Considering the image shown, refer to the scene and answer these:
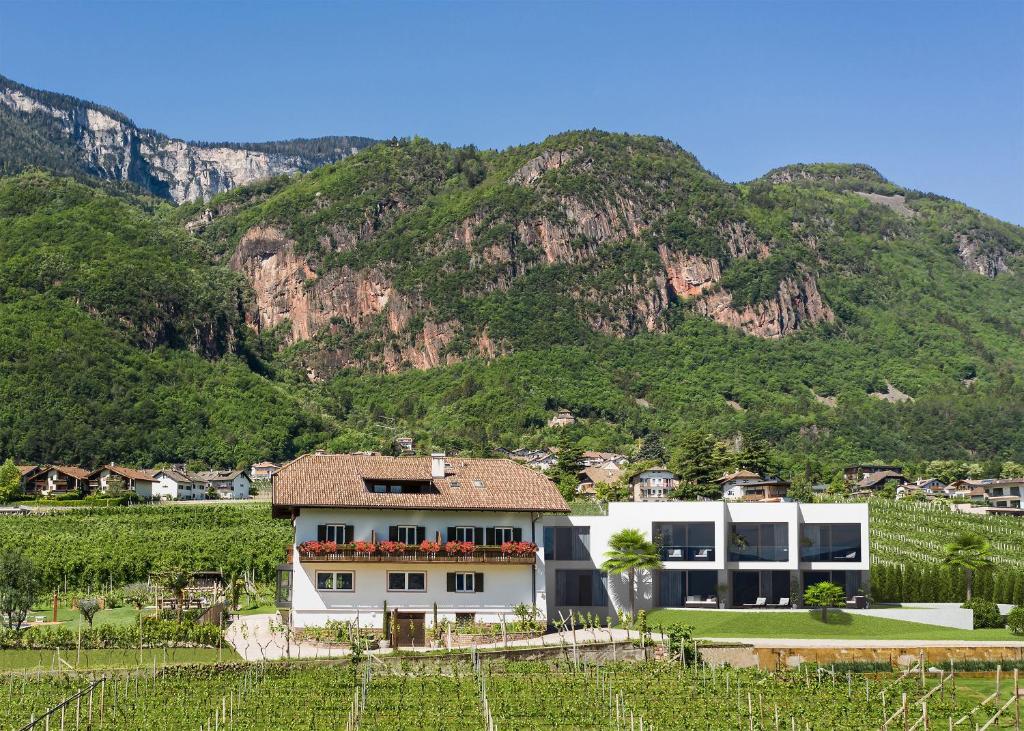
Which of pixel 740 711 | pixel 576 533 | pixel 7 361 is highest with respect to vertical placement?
pixel 7 361

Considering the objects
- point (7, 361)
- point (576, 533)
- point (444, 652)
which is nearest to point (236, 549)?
point (576, 533)

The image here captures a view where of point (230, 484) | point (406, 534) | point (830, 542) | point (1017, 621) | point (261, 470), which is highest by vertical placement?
point (261, 470)

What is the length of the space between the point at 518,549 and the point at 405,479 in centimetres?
557

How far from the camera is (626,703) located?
4169 cm

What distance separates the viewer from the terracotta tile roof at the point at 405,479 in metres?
56.6

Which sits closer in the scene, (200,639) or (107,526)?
(200,639)

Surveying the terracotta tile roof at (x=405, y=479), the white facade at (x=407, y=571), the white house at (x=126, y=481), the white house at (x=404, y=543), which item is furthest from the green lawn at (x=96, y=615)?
the white house at (x=126, y=481)

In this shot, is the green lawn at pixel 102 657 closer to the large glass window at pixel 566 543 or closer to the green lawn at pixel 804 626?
the large glass window at pixel 566 543

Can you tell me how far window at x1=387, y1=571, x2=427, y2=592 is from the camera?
2231 inches

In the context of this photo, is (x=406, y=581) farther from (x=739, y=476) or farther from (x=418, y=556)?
(x=739, y=476)

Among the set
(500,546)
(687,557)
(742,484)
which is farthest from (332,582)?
(742,484)

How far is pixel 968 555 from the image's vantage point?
6969cm

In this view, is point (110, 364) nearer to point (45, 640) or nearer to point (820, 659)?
point (45, 640)

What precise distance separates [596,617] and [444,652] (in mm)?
9765
